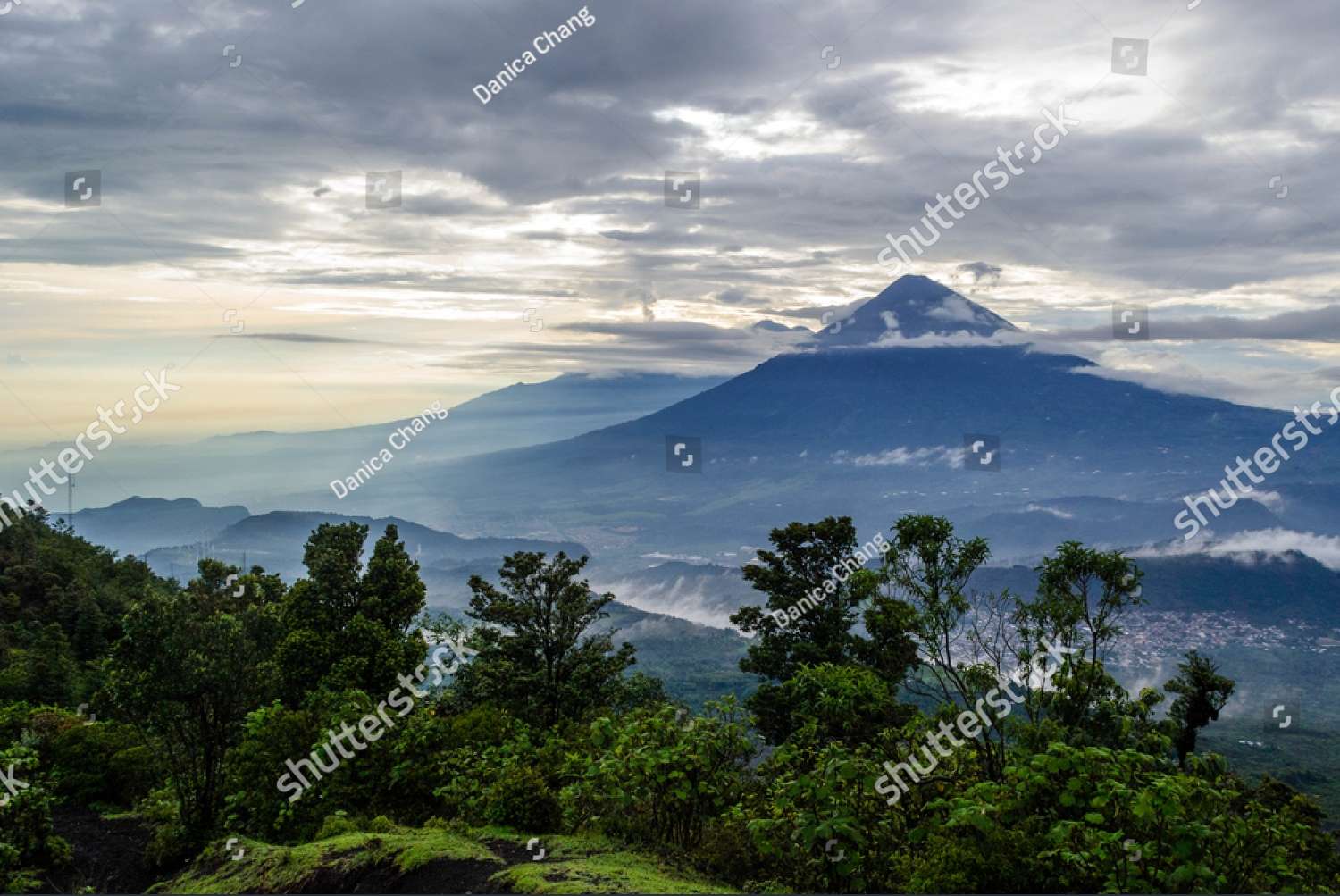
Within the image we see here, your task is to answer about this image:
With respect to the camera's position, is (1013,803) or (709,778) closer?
(1013,803)

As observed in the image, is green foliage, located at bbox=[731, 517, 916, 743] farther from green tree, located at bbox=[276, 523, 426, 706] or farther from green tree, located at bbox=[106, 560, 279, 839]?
green tree, located at bbox=[106, 560, 279, 839]

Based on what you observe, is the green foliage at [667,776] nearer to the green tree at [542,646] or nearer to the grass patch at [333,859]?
the grass patch at [333,859]

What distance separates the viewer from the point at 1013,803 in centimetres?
550

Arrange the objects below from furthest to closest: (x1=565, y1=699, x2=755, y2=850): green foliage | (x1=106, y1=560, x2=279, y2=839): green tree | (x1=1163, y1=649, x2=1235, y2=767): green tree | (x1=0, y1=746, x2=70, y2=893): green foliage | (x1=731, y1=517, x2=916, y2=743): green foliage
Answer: (x1=731, y1=517, x2=916, y2=743): green foliage
(x1=1163, y1=649, x2=1235, y2=767): green tree
(x1=106, y1=560, x2=279, y2=839): green tree
(x1=0, y1=746, x2=70, y2=893): green foliage
(x1=565, y1=699, x2=755, y2=850): green foliage

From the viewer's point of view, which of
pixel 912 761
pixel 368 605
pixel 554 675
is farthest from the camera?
pixel 554 675

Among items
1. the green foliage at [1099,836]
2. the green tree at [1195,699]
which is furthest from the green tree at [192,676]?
the green tree at [1195,699]

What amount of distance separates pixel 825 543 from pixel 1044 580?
12350 millimetres

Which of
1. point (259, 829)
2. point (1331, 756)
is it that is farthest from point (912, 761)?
point (1331, 756)

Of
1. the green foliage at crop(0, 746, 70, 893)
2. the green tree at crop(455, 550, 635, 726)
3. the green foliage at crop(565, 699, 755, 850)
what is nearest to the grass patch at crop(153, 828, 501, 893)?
the green foliage at crop(565, 699, 755, 850)

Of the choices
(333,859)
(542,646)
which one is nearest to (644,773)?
(333,859)

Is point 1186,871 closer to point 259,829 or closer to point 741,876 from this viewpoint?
point 741,876

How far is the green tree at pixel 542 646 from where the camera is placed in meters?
16.9

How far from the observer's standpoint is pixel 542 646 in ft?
57.0

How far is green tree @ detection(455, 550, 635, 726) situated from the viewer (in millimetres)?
16891
